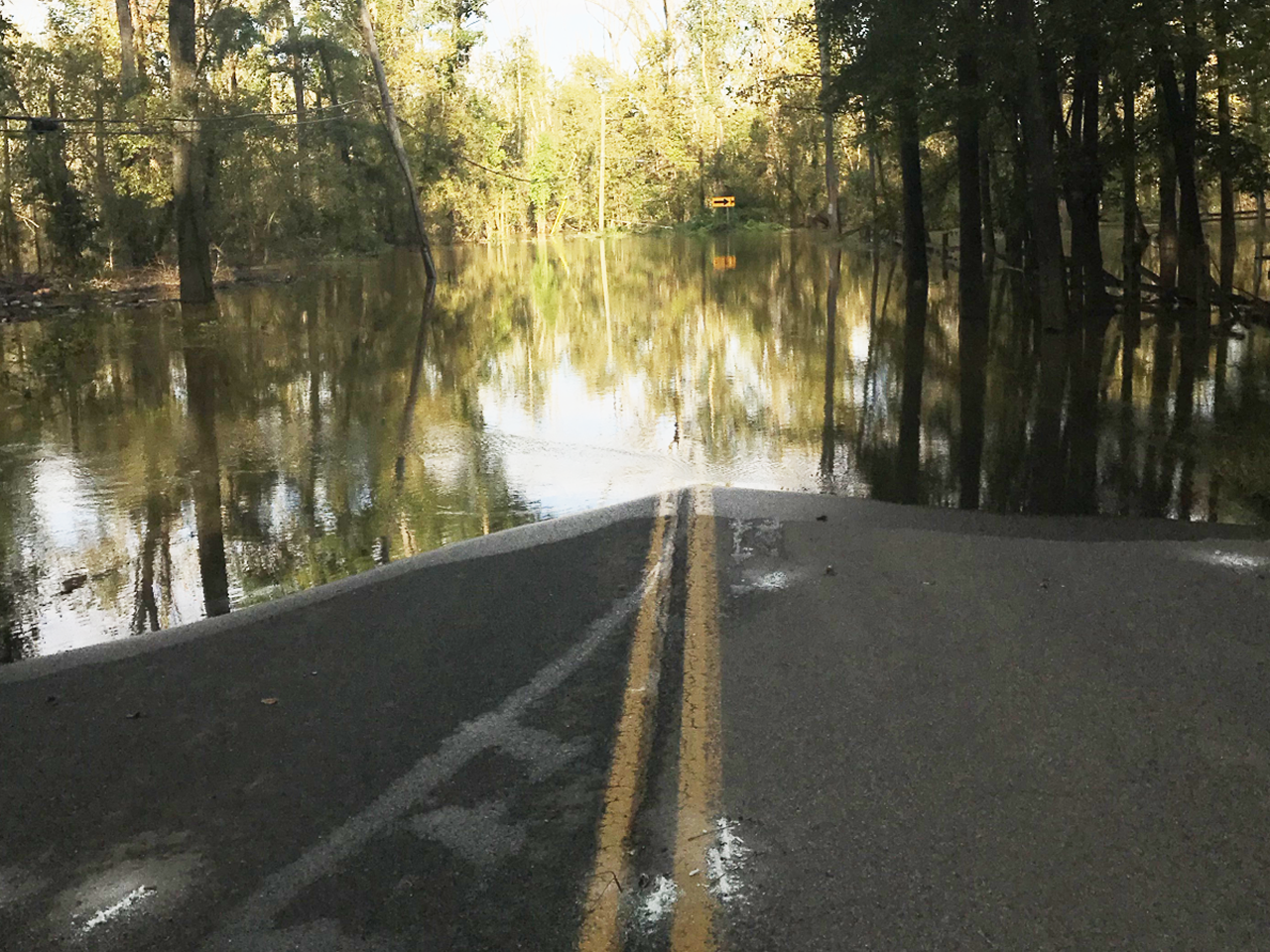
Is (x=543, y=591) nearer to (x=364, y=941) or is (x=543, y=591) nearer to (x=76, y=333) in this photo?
Result: (x=364, y=941)

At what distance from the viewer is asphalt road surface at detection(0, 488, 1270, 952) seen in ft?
12.9

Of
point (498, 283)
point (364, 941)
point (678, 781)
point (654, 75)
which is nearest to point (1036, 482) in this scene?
point (678, 781)

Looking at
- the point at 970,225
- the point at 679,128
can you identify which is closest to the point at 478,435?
the point at 970,225

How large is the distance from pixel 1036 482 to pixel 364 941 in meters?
7.70

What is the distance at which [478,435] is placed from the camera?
1359 cm

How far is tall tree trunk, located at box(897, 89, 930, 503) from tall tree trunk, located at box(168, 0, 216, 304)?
1675cm

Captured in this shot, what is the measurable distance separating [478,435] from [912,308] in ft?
47.6

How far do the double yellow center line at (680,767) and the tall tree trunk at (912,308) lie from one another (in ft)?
11.2

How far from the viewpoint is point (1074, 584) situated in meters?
7.23

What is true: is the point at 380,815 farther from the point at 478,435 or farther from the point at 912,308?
the point at 912,308

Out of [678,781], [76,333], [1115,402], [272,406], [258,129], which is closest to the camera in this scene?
[678,781]

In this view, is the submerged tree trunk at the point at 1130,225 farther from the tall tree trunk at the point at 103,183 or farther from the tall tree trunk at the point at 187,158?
the tall tree trunk at the point at 103,183

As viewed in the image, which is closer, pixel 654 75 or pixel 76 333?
pixel 76 333

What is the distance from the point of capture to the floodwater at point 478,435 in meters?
9.19
